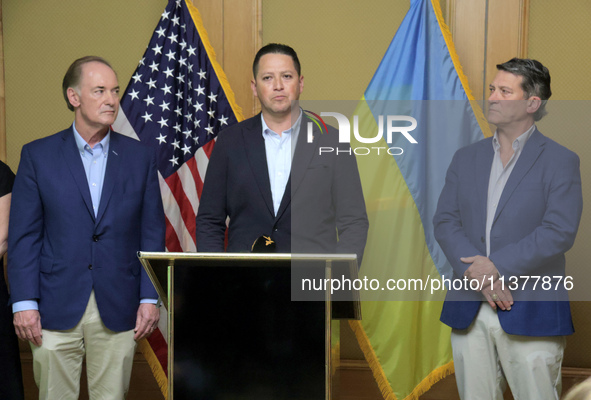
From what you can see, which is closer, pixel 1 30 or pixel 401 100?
pixel 401 100

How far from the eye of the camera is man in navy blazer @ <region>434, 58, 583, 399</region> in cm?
234

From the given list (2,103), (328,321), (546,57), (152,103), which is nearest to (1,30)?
(2,103)

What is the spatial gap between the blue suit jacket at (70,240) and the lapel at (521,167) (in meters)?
1.55

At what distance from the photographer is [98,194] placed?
2521 millimetres

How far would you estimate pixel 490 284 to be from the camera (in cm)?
237

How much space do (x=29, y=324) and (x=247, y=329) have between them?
1.03 m

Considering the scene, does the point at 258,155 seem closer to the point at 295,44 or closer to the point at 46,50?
the point at 295,44

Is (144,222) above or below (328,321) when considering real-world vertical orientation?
above

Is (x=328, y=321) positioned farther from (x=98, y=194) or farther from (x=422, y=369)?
(x=422, y=369)

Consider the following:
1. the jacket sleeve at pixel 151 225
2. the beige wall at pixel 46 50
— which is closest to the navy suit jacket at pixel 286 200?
the jacket sleeve at pixel 151 225

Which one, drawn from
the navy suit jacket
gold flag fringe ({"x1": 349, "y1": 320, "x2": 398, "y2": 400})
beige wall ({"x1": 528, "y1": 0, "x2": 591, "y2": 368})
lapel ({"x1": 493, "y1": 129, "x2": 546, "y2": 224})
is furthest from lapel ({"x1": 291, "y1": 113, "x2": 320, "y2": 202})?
beige wall ({"x1": 528, "y1": 0, "x2": 591, "y2": 368})

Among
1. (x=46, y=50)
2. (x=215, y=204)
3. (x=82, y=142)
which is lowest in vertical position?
(x=215, y=204)

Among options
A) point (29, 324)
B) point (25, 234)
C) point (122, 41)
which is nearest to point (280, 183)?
point (25, 234)

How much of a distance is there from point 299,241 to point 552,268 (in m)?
1.05
